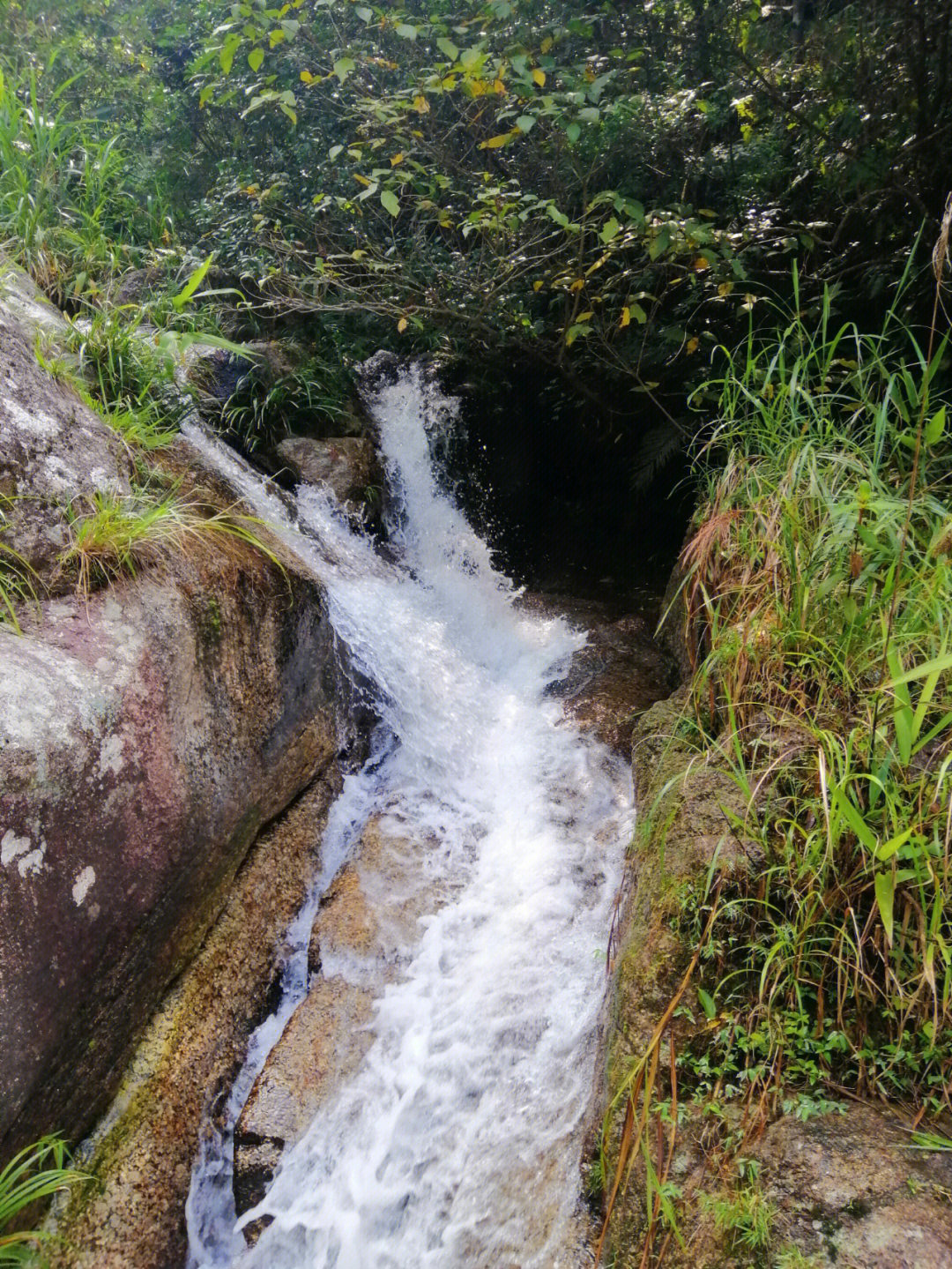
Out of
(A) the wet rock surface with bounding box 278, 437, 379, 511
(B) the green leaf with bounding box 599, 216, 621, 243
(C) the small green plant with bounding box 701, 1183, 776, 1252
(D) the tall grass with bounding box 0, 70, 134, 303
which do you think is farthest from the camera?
(A) the wet rock surface with bounding box 278, 437, 379, 511

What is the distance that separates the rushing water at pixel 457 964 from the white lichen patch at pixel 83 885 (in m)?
0.95

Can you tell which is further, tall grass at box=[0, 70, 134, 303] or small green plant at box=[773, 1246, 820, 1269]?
tall grass at box=[0, 70, 134, 303]

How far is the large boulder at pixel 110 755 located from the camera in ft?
7.17

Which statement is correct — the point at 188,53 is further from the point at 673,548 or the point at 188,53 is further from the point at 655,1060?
the point at 655,1060

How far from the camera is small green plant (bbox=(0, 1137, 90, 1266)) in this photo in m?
1.97

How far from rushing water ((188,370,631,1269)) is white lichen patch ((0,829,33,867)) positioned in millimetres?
1203

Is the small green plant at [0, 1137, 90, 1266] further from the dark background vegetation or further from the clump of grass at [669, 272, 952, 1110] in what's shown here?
the dark background vegetation

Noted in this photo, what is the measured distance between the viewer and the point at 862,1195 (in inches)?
60.5

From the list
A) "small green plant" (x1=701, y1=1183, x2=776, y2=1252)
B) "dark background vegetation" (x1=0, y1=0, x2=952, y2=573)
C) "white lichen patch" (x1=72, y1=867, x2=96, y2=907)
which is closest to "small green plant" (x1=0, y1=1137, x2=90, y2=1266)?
"white lichen patch" (x1=72, y1=867, x2=96, y2=907)

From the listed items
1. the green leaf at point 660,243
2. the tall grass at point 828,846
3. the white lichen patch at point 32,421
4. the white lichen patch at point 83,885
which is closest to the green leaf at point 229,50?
the white lichen patch at point 32,421

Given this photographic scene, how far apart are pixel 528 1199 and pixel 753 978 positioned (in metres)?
0.96

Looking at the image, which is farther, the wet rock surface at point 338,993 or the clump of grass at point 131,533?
the clump of grass at point 131,533

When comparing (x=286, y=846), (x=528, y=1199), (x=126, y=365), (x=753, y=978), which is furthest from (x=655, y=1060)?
(x=126, y=365)

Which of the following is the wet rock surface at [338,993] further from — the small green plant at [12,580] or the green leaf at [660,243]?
the green leaf at [660,243]
